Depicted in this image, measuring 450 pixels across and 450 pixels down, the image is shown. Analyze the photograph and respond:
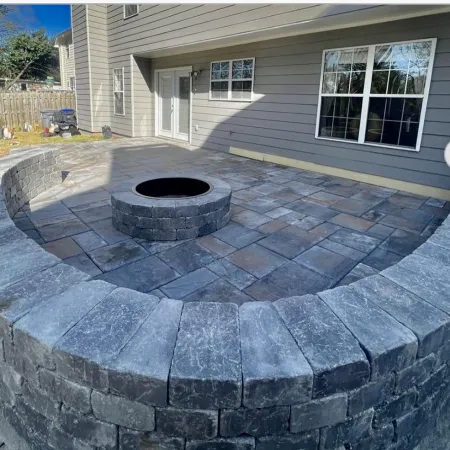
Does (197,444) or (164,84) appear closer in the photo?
(197,444)

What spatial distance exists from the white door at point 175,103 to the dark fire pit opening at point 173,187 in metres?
5.60

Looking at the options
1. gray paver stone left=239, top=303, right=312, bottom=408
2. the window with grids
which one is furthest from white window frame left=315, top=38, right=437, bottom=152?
the window with grids

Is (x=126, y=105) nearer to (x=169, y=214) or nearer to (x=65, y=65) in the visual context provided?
(x=169, y=214)

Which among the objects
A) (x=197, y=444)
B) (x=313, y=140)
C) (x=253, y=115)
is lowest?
(x=197, y=444)

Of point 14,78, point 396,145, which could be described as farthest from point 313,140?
point 14,78

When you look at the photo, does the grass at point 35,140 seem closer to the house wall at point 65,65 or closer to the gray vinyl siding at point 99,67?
the gray vinyl siding at point 99,67

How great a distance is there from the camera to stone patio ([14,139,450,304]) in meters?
2.52

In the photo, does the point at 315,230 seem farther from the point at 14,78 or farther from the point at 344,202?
the point at 14,78

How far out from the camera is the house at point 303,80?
4.58 m

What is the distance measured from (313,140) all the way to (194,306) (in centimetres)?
523

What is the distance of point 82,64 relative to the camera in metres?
10.3

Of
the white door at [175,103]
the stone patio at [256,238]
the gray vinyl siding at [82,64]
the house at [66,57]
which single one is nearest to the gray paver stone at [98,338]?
the stone patio at [256,238]

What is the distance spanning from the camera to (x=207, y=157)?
7.29 m

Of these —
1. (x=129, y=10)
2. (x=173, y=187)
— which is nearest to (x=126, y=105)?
(x=129, y=10)
